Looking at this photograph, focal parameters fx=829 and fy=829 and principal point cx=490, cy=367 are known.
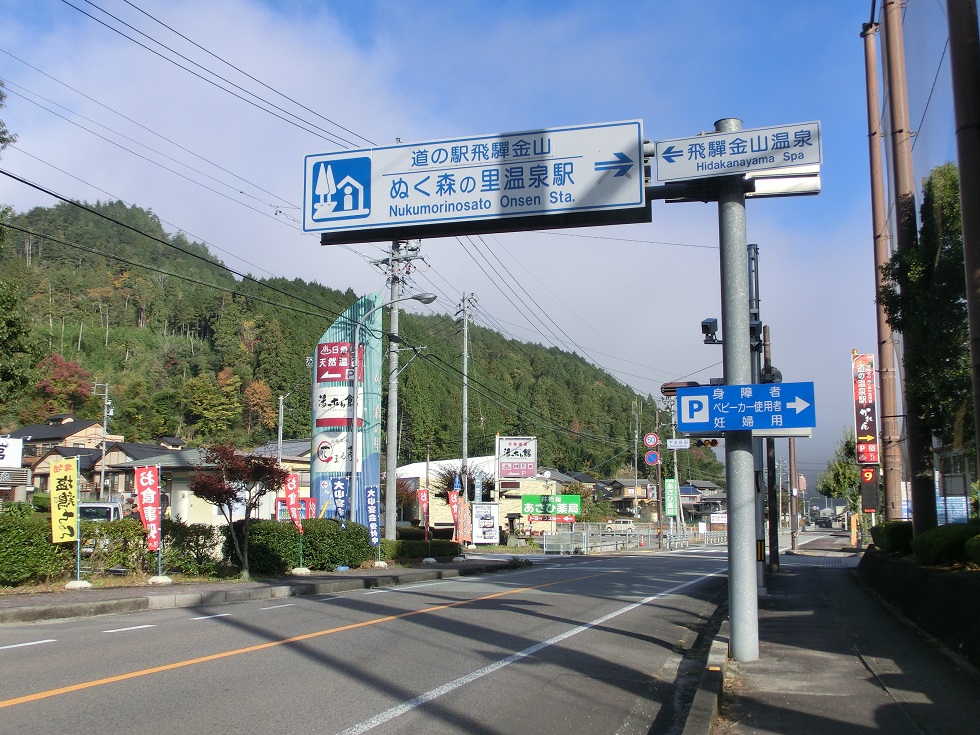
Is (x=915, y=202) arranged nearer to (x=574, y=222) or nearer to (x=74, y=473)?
(x=574, y=222)

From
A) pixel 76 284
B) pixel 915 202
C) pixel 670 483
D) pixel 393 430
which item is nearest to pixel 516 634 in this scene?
pixel 915 202

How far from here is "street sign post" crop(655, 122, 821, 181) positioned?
9.23 meters

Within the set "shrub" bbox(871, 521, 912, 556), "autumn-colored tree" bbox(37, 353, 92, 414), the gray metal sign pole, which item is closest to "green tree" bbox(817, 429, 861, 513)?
"shrub" bbox(871, 521, 912, 556)

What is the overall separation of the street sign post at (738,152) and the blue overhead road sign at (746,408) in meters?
2.48

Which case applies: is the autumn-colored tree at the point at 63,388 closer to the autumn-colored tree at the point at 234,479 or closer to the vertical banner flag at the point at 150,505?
the autumn-colored tree at the point at 234,479

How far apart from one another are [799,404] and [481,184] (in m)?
4.54

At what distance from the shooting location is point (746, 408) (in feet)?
30.3

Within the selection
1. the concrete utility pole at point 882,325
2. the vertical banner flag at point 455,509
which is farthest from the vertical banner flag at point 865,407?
the vertical banner flag at point 455,509

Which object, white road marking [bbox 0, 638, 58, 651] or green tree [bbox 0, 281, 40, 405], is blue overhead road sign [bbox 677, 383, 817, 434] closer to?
white road marking [bbox 0, 638, 58, 651]

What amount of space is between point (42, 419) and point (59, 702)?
8369 cm

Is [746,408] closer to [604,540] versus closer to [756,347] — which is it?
[756,347]

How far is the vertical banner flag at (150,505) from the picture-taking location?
18.0 m

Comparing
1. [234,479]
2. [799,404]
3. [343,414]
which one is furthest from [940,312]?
[343,414]

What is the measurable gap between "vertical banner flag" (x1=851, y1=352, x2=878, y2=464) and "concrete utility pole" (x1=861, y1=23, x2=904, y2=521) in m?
4.56
